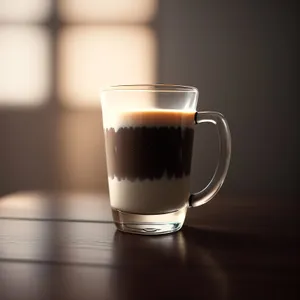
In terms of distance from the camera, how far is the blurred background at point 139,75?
4.79 feet

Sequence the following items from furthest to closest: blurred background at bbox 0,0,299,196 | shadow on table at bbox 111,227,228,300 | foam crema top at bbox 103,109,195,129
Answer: blurred background at bbox 0,0,299,196
foam crema top at bbox 103,109,195,129
shadow on table at bbox 111,227,228,300

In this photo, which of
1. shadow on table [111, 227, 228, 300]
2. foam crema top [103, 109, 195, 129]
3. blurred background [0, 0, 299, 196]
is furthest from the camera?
blurred background [0, 0, 299, 196]

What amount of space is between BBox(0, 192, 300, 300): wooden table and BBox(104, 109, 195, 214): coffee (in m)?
0.04

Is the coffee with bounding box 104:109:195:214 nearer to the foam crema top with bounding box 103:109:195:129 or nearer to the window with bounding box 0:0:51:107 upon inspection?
the foam crema top with bounding box 103:109:195:129

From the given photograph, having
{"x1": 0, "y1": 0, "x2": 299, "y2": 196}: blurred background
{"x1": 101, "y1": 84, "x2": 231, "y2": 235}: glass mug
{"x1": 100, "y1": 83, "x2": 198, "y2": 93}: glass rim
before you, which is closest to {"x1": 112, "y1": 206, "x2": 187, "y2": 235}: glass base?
{"x1": 101, "y1": 84, "x2": 231, "y2": 235}: glass mug

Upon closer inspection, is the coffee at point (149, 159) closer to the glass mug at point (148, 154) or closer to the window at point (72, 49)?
the glass mug at point (148, 154)

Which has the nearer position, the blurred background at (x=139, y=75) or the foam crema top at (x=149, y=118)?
the foam crema top at (x=149, y=118)

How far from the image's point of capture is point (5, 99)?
1.55 metres

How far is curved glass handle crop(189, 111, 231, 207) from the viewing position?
53 cm

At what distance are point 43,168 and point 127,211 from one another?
1106 mm

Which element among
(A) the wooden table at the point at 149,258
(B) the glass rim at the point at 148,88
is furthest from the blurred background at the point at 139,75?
(B) the glass rim at the point at 148,88

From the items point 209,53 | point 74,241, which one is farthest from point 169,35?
point 74,241

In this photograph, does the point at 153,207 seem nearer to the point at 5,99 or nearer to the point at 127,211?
the point at 127,211

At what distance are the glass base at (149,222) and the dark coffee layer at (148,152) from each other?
4cm
